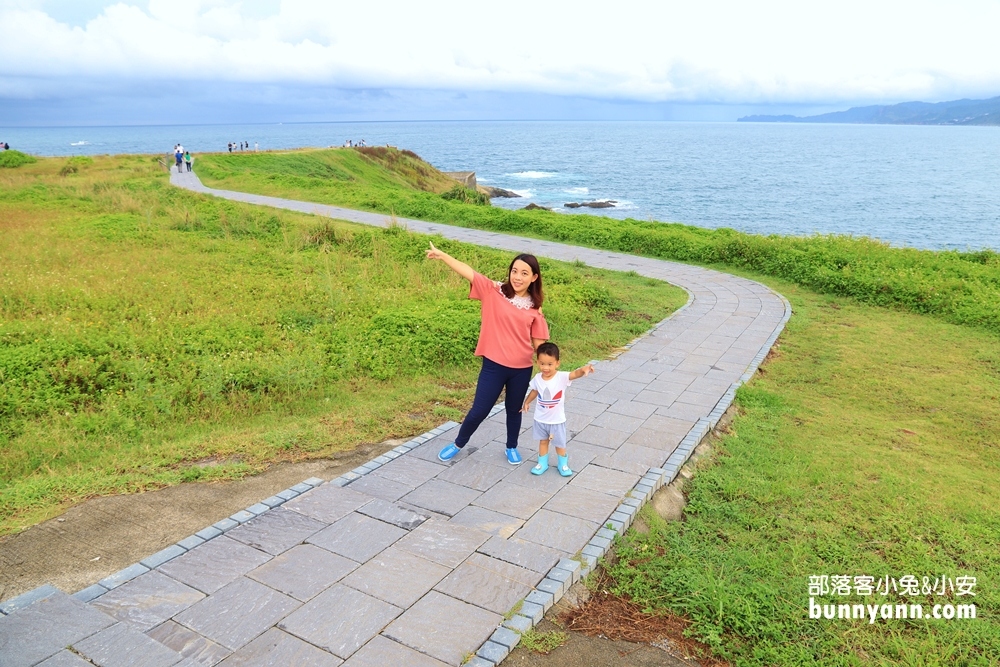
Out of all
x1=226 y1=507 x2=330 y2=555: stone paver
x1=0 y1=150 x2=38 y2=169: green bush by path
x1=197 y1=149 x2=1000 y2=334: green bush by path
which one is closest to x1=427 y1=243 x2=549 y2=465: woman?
x1=226 y1=507 x2=330 y2=555: stone paver

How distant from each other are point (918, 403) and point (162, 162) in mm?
40923

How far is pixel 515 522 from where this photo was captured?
Result: 480cm

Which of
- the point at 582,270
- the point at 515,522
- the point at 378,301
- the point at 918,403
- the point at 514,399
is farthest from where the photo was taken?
the point at 582,270

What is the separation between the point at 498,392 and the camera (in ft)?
18.1

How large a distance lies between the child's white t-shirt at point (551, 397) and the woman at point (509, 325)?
190mm

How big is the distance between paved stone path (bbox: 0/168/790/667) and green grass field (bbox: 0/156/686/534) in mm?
968

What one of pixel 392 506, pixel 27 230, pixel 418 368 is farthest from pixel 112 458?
pixel 27 230

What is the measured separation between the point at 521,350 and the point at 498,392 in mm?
433

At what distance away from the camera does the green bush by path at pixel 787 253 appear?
38.6 feet

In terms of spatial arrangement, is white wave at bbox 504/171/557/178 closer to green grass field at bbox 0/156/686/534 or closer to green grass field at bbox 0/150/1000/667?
green grass field at bbox 0/150/1000/667

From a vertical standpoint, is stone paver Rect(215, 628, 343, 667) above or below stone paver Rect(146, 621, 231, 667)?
below

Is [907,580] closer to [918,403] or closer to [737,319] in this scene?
[918,403]

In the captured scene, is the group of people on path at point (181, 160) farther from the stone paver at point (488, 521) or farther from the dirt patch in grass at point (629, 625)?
the dirt patch in grass at point (629, 625)

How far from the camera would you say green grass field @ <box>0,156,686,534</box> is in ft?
18.9
